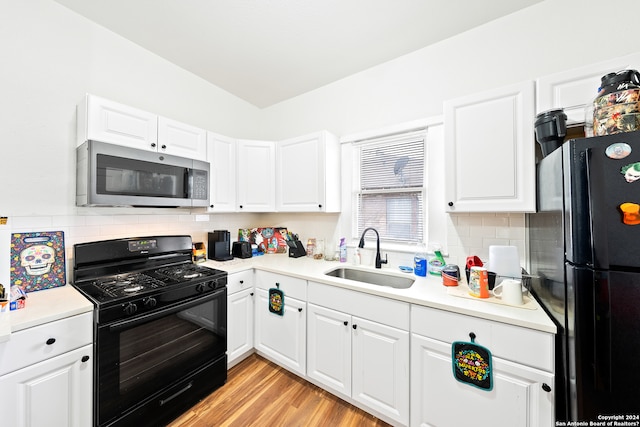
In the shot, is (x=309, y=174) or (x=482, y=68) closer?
(x=482, y=68)

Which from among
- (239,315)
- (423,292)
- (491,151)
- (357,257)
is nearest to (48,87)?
(239,315)

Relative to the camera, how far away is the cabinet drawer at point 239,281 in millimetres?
2049

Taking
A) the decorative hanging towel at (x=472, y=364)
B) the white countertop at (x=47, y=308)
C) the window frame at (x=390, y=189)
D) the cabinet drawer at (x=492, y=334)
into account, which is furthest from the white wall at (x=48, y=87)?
the decorative hanging towel at (x=472, y=364)

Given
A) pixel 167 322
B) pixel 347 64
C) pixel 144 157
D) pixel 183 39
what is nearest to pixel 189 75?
pixel 183 39

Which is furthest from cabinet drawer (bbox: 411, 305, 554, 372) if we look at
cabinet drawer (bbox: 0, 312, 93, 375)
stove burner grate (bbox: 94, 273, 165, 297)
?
cabinet drawer (bbox: 0, 312, 93, 375)

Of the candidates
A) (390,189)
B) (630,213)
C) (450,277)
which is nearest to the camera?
(630,213)

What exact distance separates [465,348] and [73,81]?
3.16m

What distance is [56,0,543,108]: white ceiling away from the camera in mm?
1658

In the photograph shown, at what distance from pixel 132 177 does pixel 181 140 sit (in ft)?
1.77

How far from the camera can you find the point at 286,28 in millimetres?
1863

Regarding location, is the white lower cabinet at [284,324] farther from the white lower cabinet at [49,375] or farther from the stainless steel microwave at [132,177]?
the white lower cabinet at [49,375]

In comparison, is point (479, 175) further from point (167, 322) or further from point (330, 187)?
point (167, 322)

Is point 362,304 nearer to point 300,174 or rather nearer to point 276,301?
point 276,301

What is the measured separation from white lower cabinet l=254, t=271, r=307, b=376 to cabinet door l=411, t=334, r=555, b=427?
879 mm
